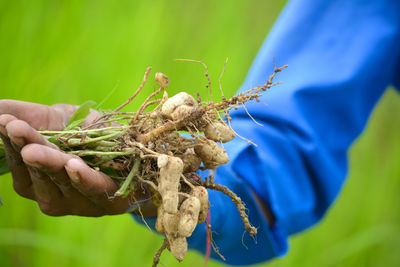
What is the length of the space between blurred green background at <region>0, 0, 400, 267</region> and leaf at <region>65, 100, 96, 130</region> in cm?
48

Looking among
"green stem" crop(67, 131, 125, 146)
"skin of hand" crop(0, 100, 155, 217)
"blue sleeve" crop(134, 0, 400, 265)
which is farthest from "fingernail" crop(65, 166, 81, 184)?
"blue sleeve" crop(134, 0, 400, 265)

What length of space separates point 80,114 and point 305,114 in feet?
2.01

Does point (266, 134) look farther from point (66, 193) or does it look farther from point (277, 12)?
point (277, 12)

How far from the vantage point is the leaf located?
0.72m

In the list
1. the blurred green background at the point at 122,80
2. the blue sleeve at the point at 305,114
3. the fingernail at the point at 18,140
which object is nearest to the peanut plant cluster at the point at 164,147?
the fingernail at the point at 18,140

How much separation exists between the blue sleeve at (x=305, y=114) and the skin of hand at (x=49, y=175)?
354 mm

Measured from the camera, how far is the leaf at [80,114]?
2.38ft

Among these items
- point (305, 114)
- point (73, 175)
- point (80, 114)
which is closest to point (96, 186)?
point (73, 175)

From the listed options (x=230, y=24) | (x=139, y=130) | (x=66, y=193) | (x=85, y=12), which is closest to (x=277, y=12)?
(x=230, y=24)

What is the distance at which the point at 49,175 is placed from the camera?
579mm

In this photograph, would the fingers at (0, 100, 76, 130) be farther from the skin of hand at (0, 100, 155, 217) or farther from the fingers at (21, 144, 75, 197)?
the fingers at (21, 144, 75, 197)

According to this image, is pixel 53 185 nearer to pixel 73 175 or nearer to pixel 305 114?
pixel 73 175

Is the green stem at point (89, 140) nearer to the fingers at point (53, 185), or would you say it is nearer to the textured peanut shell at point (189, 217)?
the fingers at point (53, 185)

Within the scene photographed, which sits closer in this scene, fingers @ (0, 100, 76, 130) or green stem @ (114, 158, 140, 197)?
green stem @ (114, 158, 140, 197)
